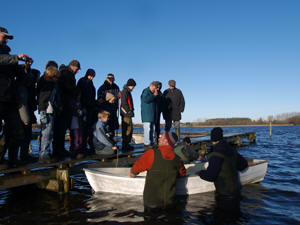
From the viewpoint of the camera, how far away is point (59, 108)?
6.23 meters

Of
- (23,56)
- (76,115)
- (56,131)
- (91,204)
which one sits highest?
(23,56)

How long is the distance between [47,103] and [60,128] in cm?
114

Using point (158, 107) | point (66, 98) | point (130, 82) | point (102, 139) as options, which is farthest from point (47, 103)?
point (158, 107)

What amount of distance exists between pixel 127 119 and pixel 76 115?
2.37m

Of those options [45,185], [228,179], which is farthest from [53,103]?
[228,179]

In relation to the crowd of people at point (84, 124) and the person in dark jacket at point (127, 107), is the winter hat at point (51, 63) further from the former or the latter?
the person in dark jacket at point (127, 107)

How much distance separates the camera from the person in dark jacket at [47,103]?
234 inches

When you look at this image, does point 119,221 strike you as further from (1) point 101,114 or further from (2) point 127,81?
(2) point 127,81

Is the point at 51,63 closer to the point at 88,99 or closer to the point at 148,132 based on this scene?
the point at 88,99

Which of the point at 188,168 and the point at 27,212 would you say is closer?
the point at 27,212

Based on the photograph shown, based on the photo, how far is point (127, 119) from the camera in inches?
355

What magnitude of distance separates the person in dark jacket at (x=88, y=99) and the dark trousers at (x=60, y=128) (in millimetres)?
558

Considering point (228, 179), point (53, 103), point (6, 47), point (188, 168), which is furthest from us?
point (188, 168)

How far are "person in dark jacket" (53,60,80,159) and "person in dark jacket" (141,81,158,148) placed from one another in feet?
9.89
